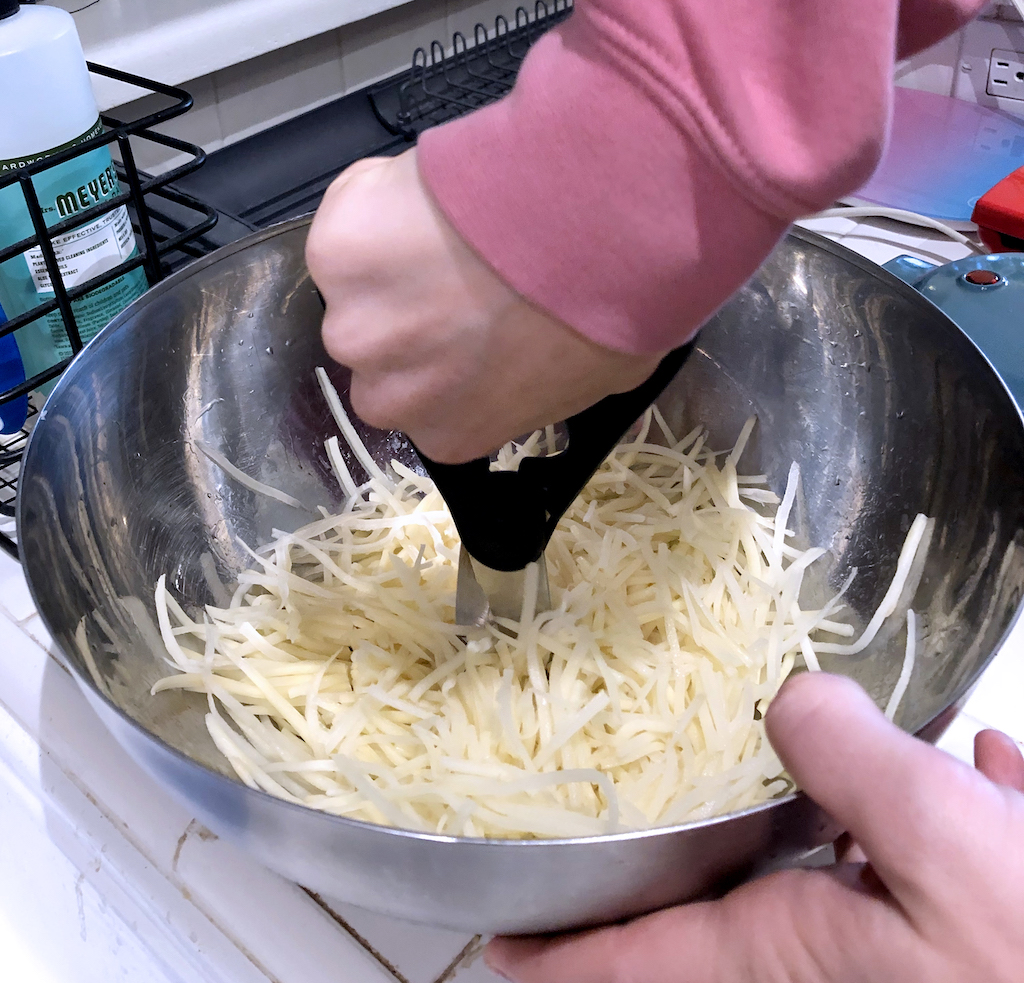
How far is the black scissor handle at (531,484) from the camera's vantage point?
41 cm

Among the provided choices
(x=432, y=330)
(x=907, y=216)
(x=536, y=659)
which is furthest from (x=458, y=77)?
(x=432, y=330)

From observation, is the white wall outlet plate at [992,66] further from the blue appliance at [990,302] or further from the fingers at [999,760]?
the fingers at [999,760]

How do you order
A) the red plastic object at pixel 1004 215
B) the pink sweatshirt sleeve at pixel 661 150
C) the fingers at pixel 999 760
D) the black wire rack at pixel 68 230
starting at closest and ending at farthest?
the pink sweatshirt sleeve at pixel 661 150 → the fingers at pixel 999 760 → the black wire rack at pixel 68 230 → the red plastic object at pixel 1004 215

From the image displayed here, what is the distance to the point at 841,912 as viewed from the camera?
32 centimetres

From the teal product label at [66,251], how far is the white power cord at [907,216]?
635 mm

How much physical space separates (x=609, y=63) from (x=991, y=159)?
877 mm

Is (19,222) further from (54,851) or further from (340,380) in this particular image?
(54,851)

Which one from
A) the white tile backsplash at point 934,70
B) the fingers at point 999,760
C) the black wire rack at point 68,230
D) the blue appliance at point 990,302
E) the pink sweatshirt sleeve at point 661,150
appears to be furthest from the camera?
the white tile backsplash at point 934,70

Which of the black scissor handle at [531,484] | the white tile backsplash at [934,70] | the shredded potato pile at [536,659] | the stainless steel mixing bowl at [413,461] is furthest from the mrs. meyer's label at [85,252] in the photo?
the white tile backsplash at [934,70]

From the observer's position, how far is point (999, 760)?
40 centimetres

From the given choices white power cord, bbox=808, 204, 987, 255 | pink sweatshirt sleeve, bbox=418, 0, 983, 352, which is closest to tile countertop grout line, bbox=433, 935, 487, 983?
pink sweatshirt sleeve, bbox=418, 0, 983, 352

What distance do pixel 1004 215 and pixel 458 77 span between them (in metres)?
0.58

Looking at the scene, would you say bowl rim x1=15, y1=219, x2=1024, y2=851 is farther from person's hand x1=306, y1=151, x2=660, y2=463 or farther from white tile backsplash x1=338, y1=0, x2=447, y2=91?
white tile backsplash x1=338, y1=0, x2=447, y2=91

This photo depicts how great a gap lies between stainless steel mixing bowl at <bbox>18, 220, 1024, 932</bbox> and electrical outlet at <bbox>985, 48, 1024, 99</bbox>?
0.58m
